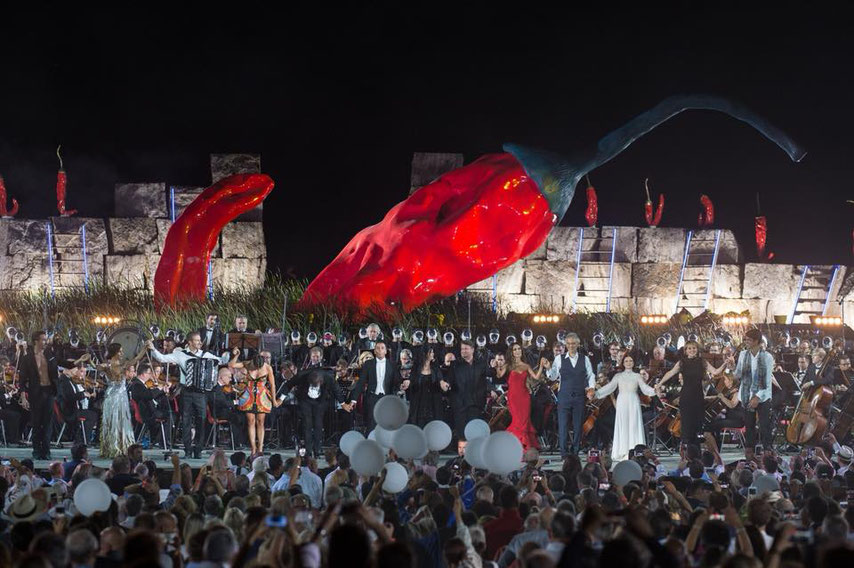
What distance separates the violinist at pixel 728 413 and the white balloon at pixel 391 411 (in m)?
5.65

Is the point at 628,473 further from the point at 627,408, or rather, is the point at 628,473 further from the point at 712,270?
the point at 712,270

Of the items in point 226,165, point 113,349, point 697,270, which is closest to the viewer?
point 113,349

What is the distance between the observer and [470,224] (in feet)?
50.2

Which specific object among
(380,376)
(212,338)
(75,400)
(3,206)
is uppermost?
(3,206)

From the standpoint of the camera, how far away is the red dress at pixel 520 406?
10.8 meters

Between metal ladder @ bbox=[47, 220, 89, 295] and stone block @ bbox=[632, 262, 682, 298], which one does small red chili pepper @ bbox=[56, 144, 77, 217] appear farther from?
stone block @ bbox=[632, 262, 682, 298]

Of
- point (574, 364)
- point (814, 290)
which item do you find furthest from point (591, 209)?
point (574, 364)

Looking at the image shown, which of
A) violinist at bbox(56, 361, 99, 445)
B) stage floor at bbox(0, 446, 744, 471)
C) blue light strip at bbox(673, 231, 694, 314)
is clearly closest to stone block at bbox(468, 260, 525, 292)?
blue light strip at bbox(673, 231, 694, 314)

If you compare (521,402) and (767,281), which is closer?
(521,402)

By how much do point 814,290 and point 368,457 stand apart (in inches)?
684

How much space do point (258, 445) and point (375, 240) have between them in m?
5.52

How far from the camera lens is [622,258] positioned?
20.0 metres

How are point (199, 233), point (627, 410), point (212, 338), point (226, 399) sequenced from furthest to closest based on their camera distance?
1. point (199, 233)
2. point (212, 338)
3. point (226, 399)
4. point (627, 410)

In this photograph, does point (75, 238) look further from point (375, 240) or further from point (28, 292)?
point (375, 240)
